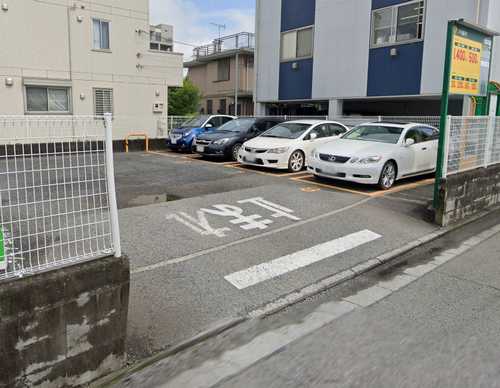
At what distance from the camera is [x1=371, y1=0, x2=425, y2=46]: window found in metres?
14.4

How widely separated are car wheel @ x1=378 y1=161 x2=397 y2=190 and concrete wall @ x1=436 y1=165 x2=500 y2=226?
176cm

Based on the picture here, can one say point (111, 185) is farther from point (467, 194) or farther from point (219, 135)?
point (219, 135)

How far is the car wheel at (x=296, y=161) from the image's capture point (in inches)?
429

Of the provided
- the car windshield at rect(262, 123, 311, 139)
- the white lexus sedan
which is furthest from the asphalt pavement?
the car windshield at rect(262, 123, 311, 139)

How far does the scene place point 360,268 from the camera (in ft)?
16.8

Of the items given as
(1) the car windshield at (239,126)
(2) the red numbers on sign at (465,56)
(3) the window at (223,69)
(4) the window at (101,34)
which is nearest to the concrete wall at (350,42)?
(1) the car windshield at (239,126)

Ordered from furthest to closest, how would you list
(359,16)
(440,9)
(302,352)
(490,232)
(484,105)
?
(359,16)
(440,9)
(484,105)
(490,232)
(302,352)

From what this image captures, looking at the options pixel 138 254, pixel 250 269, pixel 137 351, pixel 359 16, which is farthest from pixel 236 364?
pixel 359 16

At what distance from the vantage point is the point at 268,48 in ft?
64.7

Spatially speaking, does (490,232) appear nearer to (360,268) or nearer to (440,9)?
(360,268)

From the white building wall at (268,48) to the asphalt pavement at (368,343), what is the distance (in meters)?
16.0

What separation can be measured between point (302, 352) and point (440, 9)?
13601 millimetres

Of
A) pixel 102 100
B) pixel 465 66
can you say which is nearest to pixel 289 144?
pixel 465 66

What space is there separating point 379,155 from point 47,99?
12.0 meters
